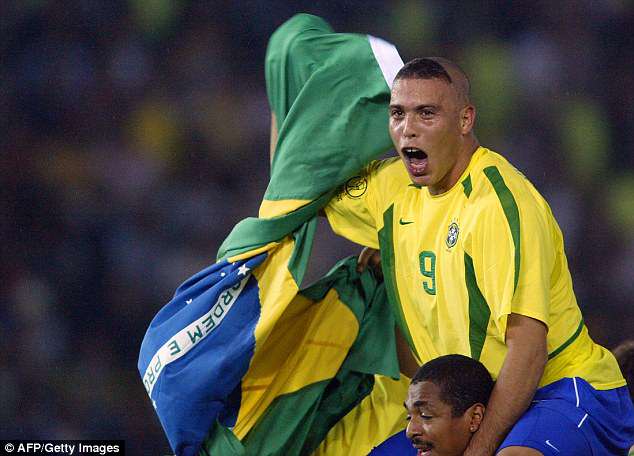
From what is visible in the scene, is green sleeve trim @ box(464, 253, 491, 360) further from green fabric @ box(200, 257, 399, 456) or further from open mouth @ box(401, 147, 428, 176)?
green fabric @ box(200, 257, 399, 456)

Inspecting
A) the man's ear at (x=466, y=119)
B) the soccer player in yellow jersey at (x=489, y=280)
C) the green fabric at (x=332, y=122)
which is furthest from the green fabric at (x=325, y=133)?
the man's ear at (x=466, y=119)

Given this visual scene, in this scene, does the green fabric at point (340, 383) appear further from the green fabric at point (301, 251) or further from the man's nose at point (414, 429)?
the man's nose at point (414, 429)

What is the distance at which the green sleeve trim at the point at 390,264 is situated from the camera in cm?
239

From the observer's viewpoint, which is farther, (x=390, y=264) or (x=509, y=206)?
(x=390, y=264)

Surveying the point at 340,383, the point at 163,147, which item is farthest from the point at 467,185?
the point at 163,147

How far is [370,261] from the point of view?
2.68m

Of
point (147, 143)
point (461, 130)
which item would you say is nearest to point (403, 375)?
point (461, 130)

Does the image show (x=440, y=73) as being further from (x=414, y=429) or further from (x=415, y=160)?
(x=414, y=429)

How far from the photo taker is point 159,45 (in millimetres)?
3820

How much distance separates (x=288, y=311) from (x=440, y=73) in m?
0.68

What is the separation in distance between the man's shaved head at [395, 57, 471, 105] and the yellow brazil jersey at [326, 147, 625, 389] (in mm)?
134

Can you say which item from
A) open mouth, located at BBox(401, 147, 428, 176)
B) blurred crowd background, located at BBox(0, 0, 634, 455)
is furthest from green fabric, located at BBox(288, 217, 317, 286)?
blurred crowd background, located at BBox(0, 0, 634, 455)

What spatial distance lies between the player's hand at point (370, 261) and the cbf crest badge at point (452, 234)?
46cm

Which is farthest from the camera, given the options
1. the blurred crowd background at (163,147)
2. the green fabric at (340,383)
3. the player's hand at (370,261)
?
the blurred crowd background at (163,147)
